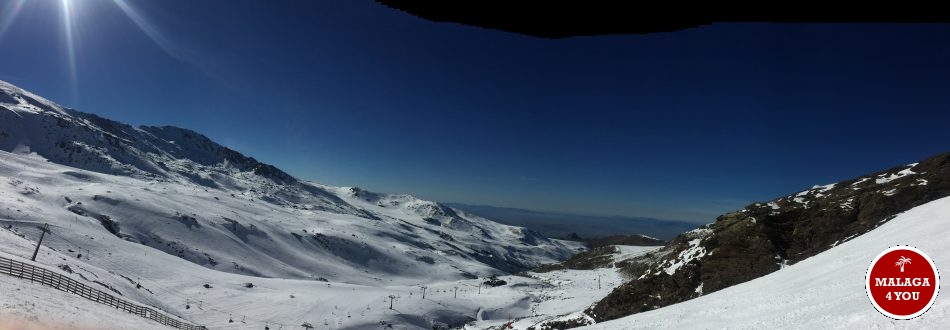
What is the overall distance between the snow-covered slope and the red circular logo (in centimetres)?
29

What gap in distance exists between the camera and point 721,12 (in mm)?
4230

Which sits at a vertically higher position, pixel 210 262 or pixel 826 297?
pixel 826 297

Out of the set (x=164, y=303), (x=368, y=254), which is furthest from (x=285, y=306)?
(x=368, y=254)

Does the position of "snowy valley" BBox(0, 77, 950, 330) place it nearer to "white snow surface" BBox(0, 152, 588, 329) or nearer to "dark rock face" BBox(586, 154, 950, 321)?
"dark rock face" BBox(586, 154, 950, 321)

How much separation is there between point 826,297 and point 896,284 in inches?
171

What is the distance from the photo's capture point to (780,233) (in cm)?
3653

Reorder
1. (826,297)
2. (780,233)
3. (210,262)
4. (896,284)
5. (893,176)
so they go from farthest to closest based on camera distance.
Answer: (210,262) → (893,176) → (780,233) → (826,297) → (896,284)

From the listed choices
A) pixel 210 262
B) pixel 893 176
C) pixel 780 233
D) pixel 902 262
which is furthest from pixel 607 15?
pixel 210 262

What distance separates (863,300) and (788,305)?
3909 millimetres

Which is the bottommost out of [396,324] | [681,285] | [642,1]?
[396,324]

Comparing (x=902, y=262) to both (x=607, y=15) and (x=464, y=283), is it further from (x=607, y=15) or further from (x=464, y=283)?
(x=464, y=283)

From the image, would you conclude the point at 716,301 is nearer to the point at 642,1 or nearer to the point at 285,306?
the point at 642,1

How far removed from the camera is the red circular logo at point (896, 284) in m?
13.4

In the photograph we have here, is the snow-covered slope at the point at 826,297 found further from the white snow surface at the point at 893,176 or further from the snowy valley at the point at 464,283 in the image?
the white snow surface at the point at 893,176
